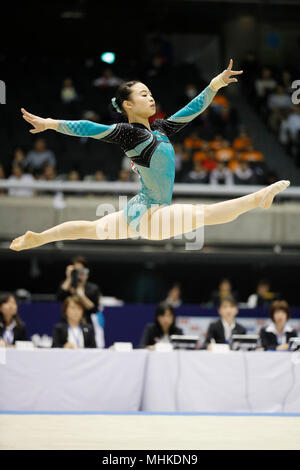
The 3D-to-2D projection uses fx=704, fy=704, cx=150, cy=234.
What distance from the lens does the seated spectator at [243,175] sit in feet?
38.4

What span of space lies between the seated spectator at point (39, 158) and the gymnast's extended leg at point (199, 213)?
7400 mm

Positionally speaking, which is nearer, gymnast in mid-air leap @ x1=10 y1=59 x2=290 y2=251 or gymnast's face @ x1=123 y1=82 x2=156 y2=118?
gymnast in mid-air leap @ x1=10 y1=59 x2=290 y2=251

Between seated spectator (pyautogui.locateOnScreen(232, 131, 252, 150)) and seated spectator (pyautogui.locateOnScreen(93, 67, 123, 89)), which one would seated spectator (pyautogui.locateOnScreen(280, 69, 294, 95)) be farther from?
seated spectator (pyautogui.locateOnScreen(93, 67, 123, 89))

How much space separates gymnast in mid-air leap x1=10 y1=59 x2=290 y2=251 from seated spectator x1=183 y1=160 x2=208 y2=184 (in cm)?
659

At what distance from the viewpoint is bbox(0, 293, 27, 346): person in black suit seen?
748 centimetres

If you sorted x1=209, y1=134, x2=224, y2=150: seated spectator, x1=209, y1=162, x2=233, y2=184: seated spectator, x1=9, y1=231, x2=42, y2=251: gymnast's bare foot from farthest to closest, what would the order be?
x1=209, y1=134, x2=224, y2=150: seated spectator → x1=209, y1=162, x2=233, y2=184: seated spectator → x1=9, y1=231, x2=42, y2=251: gymnast's bare foot

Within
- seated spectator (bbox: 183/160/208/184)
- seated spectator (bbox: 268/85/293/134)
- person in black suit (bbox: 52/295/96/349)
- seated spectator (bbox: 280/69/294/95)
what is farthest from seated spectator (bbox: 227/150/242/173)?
person in black suit (bbox: 52/295/96/349)

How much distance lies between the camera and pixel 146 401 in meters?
6.95

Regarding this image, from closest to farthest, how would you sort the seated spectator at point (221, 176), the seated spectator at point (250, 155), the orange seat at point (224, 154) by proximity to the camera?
the seated spectator at point (221, 176), the orange seat at point (224, 154), the seated spectator at point (250, 155)

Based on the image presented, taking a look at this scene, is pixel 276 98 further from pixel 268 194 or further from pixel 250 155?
pixel 268 194

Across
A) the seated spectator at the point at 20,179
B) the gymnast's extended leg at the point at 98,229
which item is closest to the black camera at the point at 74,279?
the seated spectator at the point at 20,179

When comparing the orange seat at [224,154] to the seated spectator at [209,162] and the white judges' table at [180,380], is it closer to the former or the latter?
the seated spectator at [209,162]
